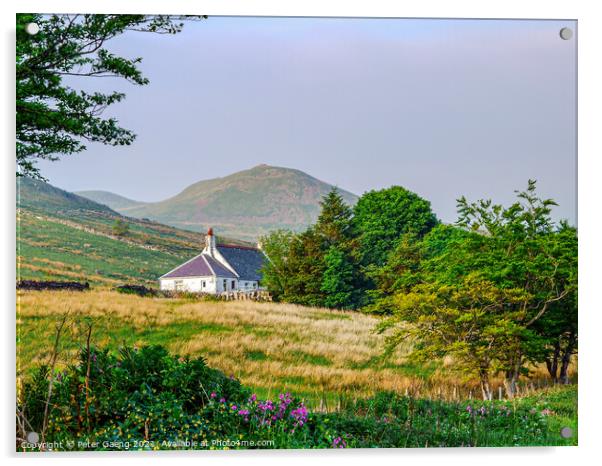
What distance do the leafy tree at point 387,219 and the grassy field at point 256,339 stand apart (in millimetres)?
885

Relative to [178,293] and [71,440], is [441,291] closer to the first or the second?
[178,293]

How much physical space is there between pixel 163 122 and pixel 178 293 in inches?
79.8

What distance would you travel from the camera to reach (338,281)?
8.95 meters

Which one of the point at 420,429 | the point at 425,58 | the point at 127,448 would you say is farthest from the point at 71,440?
the point at 425,58

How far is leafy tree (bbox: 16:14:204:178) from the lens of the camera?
27.1 ft

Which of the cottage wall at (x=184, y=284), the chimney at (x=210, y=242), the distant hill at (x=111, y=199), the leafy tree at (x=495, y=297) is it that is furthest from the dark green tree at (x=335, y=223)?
the distant hill at (x=111, y=199)

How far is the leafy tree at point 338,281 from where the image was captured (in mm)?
8914

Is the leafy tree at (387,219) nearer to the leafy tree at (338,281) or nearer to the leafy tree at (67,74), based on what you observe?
the leafy tree at (338,281)

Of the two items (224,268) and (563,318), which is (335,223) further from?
(563,318)

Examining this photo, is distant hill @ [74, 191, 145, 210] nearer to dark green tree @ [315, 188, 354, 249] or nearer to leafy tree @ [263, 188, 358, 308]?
leafy tree @ [263, 188, 358, 308]

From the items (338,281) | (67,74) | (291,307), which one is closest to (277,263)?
(291,307)

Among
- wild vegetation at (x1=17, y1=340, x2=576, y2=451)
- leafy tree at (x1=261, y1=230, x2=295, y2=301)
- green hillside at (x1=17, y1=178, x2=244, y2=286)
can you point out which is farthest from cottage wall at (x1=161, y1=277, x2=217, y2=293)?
wild vegetation at (x1=17, y1=340, x2=576, y2=451)

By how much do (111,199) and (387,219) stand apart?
3.34 m

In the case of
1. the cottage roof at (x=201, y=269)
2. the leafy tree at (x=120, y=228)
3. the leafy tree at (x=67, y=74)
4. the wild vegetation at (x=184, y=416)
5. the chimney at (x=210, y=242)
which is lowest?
the wild vegetation at (x=184, y=416)
